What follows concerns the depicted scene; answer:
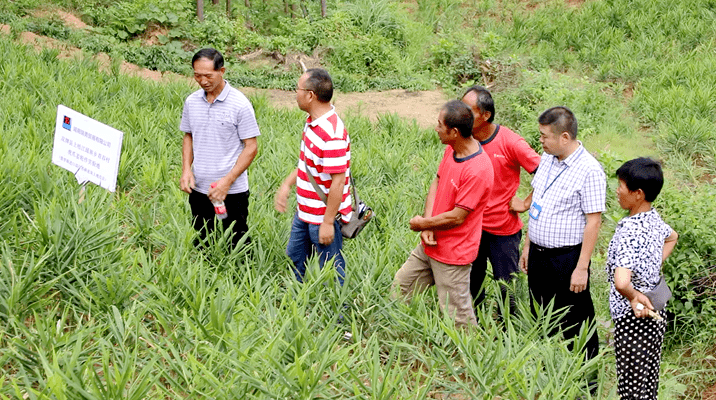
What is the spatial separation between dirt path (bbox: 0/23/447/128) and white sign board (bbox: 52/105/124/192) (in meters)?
5.44

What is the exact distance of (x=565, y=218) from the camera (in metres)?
3.06

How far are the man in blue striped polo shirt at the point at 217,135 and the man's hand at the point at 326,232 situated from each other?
56 centimetres

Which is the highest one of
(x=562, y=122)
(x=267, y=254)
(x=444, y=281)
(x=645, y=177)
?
(x=562, y=122)

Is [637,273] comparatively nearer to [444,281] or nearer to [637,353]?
[637,353]

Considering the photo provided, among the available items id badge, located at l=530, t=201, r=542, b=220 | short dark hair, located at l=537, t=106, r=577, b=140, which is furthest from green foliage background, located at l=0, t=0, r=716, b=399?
short dark hair, located at l=537, t=106, r=577, b=140

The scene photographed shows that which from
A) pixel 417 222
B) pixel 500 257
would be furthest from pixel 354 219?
pixel 500 257

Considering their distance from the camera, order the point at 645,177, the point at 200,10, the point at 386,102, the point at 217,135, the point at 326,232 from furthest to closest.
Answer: the point at 200,10 → the point at 386,102 → the point at 217,135 → the point at 326,232 → the point at 645,177

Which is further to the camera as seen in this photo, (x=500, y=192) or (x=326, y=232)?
(x=500, y=192)

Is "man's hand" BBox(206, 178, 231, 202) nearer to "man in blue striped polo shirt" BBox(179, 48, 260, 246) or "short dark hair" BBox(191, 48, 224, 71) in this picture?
"man in blue striped polo shirt" BBox(179, 48, 260, 246)

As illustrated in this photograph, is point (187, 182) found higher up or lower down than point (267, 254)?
higher up

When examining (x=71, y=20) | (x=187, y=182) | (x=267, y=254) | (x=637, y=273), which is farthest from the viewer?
(x=71, y=20)

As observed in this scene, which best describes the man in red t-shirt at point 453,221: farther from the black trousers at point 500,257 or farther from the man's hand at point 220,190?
the man's hand at point 220,190

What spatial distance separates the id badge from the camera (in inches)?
124

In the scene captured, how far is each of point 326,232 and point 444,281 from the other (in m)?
0.60
